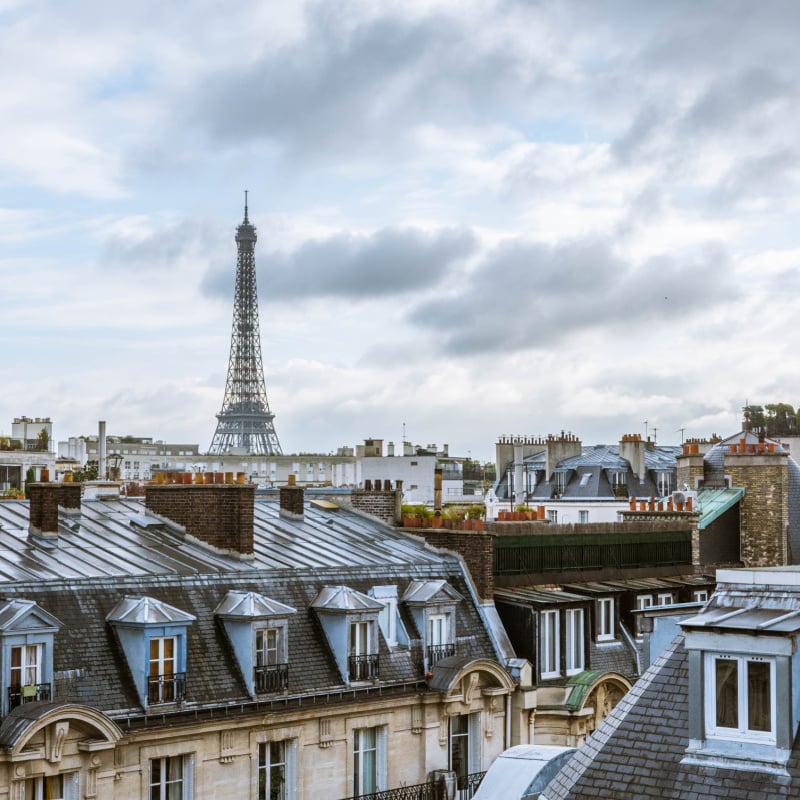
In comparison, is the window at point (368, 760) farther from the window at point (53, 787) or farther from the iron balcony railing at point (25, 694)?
the iron balcony railing at point (25, 694)

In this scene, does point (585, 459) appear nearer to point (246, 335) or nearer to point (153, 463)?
point (153, 463)

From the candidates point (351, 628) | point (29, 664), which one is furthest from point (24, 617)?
point (351, 628)

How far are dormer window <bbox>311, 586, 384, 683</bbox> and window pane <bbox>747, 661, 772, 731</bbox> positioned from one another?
11.0 meters

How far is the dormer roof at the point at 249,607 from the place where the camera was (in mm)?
21641

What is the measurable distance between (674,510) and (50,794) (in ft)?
81.2

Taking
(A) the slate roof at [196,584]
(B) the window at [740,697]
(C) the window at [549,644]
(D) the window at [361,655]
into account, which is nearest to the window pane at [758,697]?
(B) the window at [740,697]

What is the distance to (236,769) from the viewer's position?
21109mm

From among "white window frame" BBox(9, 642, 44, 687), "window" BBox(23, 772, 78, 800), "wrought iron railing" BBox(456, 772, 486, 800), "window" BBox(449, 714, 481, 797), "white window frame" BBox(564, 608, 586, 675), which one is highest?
"white window frame" BBox(9, 642, 44, 687)

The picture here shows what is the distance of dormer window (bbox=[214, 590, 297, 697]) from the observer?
21484 millimetres

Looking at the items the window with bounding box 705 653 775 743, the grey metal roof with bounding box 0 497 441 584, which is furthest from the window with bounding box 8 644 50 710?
the window with bounding box 705 653 775 743

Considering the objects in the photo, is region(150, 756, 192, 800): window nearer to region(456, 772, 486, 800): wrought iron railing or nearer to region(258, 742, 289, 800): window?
region(258, 742, 289, 800): window

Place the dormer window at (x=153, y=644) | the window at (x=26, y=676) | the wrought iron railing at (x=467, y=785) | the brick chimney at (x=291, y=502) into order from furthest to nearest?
the brick chimney at (x=291, y=502) < the wrought iron railing at (x=467, y=785) < the dormer window at (x=153, y=644) < the window at (x=26, y=676)

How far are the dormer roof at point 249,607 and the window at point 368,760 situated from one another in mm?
2712

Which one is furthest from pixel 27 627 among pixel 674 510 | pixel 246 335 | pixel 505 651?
pixel 246 335
